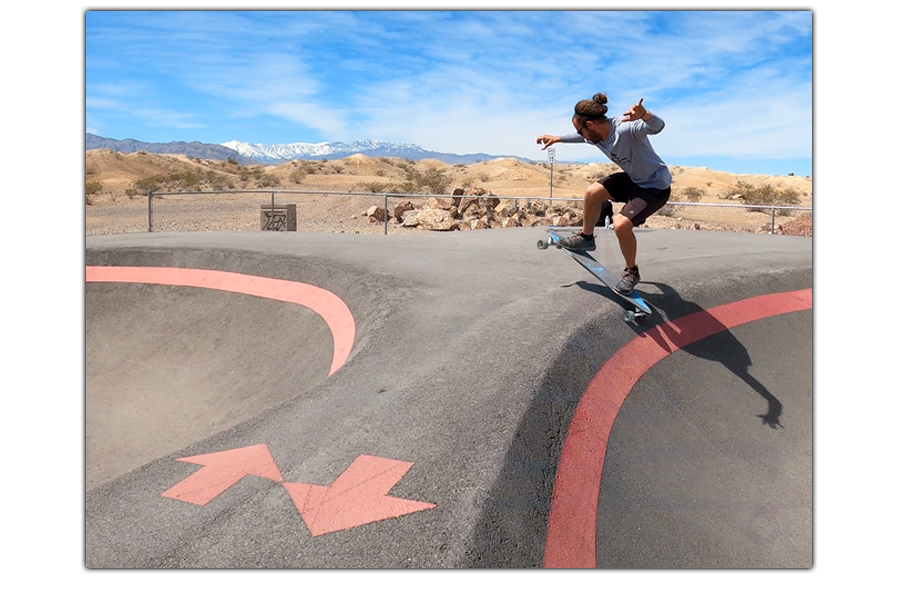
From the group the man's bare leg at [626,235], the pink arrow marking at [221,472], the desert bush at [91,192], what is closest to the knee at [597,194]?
the man's bare leg at [626,235]

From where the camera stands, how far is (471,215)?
23.3 meters

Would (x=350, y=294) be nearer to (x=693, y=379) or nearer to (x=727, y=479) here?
(x=693, y=379)

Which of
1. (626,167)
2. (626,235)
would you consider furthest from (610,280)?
(626,167)

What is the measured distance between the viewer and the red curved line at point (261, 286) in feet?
22.6

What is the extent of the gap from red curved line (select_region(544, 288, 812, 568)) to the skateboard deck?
0.23m

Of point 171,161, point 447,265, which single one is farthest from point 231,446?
point 171,161

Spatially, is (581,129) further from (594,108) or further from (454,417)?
(454,417)

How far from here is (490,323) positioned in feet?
18.4

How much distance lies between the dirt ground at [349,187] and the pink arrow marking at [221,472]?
1421cm

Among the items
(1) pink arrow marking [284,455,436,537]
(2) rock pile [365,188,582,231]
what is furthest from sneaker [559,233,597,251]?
(2) rock pile [365,188,582,231]

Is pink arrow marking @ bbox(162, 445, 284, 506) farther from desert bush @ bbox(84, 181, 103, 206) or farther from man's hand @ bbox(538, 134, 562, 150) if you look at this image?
desert bush @ bbox(84, 181, 103, 206)

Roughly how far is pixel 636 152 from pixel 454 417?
10.4 feet

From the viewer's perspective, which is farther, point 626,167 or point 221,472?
point 626,167
